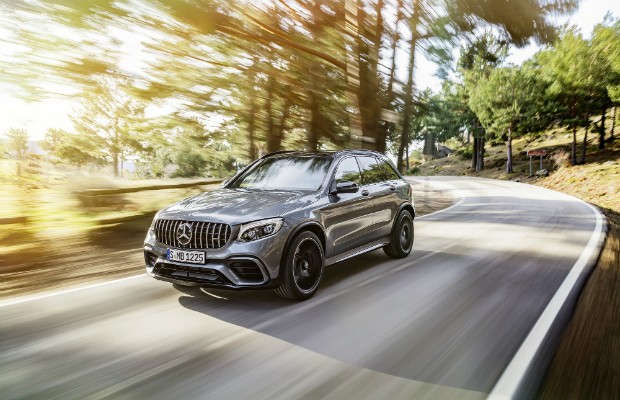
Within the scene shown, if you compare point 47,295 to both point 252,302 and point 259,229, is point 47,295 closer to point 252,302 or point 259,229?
point 252,302

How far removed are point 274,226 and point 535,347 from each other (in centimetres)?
265

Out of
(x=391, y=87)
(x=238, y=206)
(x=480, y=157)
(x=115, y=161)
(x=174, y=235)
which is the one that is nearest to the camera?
(x=174, y=235)

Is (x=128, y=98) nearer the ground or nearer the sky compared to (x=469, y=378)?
nearer the sky

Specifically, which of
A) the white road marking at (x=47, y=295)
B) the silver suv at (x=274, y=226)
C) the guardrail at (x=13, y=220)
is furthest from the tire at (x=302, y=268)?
the guardrail at (x=13, y=220)

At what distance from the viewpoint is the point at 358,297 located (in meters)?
5.43

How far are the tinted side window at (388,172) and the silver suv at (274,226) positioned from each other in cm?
65

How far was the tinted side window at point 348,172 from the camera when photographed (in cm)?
623

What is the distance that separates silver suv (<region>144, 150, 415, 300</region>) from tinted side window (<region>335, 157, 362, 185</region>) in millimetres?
19

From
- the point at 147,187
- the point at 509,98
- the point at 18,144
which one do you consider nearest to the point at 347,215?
the point at 18,144

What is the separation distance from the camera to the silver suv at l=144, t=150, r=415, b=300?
15.5 ft

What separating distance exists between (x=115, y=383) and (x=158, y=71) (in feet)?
25.1

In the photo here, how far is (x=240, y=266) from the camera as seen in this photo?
15.4ft

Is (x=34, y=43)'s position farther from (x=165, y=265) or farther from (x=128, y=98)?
(x=165, y=265)

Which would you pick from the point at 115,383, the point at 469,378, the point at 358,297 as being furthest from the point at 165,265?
the point at 469,378
